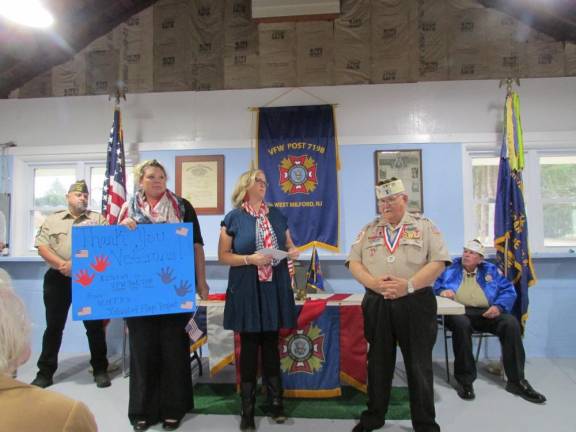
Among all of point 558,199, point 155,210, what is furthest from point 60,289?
point 558,199

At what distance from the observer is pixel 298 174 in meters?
3.83

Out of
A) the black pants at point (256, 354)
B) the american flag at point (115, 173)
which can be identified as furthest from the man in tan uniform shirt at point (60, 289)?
the black pants at point (256, 354)

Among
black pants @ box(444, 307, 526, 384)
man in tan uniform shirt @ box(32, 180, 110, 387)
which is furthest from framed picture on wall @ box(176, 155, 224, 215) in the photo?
black pants @ box(444, 307, 526, 384)

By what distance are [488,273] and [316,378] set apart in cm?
162

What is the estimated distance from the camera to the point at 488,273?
3148 mm

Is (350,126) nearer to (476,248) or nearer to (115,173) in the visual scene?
(476,248)

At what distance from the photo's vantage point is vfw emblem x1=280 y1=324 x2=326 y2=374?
104 inches

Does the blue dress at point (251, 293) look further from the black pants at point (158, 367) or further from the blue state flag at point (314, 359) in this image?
the blue state flag at point (314, 359)

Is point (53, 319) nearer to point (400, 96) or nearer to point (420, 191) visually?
point (420, 191)

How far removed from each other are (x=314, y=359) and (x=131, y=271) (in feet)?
4.36

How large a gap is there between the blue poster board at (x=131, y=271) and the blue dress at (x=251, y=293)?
0.24 meters

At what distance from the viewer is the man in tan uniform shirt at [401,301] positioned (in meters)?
2.05

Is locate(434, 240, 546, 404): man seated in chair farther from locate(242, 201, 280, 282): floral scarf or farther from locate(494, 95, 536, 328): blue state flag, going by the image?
locate(242, 201, 280, 282): floral scarf

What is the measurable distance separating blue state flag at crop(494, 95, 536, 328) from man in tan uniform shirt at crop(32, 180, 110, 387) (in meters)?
3.34
